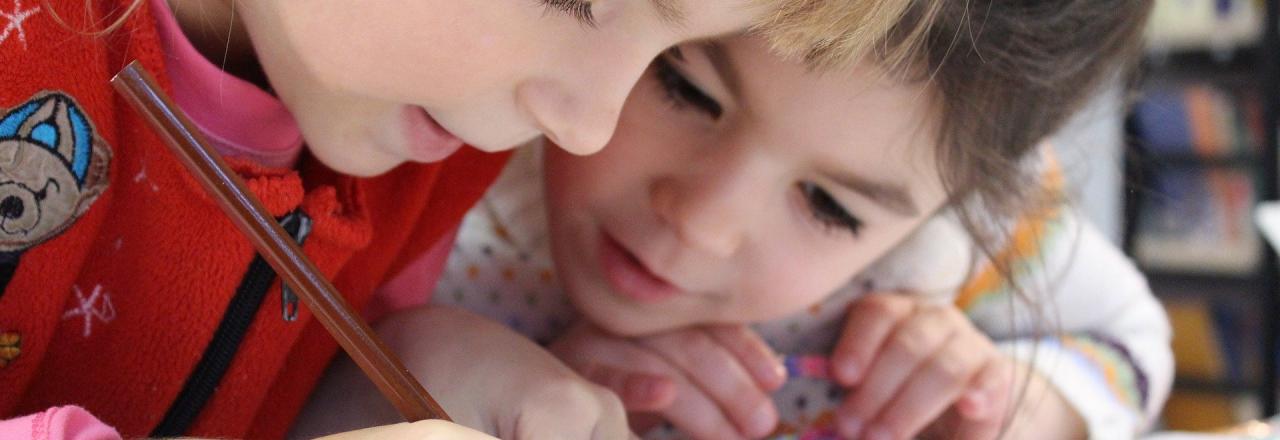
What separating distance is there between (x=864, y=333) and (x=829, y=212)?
14 cm

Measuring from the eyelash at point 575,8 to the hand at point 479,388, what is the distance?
0.15 metres

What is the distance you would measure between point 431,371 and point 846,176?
0.23 metres

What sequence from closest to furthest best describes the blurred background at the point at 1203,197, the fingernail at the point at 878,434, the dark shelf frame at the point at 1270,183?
the fingernail at the point at 878,434 < the dark shelf frame at the point at 1270,183 < the blurred background at the point at 1203,197

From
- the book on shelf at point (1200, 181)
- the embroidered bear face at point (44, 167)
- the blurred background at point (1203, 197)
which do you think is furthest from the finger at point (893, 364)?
the book on shelf at point (1200, 181)

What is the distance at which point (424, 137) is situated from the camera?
513 millimetres

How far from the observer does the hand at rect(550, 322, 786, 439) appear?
2.18 feet

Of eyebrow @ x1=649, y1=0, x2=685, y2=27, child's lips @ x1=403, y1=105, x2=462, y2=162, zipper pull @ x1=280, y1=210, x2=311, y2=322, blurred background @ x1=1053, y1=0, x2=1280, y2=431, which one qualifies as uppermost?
eyebrow @ x1=649, y1=0, x2=685, y2=27

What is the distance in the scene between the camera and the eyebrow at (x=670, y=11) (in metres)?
0.44

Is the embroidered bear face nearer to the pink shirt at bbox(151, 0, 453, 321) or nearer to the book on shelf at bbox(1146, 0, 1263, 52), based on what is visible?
the pink shirt at bbox(151, 0, 453, 321)

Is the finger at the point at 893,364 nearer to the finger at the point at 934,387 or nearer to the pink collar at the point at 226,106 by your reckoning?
the finger at the point at 934,387

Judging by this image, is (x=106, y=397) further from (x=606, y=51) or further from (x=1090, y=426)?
(x=1090, y=426)

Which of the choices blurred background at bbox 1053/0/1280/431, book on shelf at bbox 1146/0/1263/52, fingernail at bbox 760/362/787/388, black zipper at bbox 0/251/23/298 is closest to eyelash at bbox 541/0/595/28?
black zipper at bbox 0/251/23/298

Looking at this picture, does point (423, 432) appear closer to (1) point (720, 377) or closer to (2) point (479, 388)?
Answer: (2) point (479, 388)

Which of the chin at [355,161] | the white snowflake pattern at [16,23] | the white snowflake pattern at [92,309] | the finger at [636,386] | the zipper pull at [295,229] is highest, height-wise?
the white snowflake pattern at [16,23]
